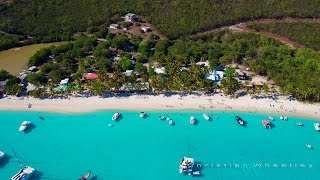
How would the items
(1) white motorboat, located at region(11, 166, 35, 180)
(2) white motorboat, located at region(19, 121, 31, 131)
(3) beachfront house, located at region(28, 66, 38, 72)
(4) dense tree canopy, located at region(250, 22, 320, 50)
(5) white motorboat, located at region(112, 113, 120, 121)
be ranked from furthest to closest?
(4) dense tree canopy, located at region(250, 22, 320, 50), (3) beachfront house, located at region(28, 66, 38, 72), (5) white motorboat, located at region(112, 113, 120, 121), (2) white motorboat, located at region(19, 121, 31, 131), (1) white motorboat, located at region(11, 166, 35, 180)

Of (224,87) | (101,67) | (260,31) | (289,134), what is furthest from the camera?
(260,31)

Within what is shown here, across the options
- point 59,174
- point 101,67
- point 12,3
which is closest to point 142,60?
point 101,67

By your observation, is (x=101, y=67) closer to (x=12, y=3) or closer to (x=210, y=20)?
(x=210, y=20)

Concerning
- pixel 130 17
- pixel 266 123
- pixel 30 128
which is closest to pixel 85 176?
pixel 30 128

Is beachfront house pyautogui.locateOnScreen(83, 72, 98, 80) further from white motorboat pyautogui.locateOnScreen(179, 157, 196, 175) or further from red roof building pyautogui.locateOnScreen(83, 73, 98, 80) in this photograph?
white motorboat pyautogui.locateOnScreen(179, 157, 196, 175)

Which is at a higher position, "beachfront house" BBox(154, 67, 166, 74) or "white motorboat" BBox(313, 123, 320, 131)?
"beachfront house" BBox(154, 67, 166, 74)

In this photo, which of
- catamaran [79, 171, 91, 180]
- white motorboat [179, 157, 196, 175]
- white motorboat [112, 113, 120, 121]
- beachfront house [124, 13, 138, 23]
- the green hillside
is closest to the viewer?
catamaran [79, 171, 91, 180]

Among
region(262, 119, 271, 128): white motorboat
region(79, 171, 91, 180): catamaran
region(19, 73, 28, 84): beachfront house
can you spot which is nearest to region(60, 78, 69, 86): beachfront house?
region(19, 73, 28, 84): beachfront house
